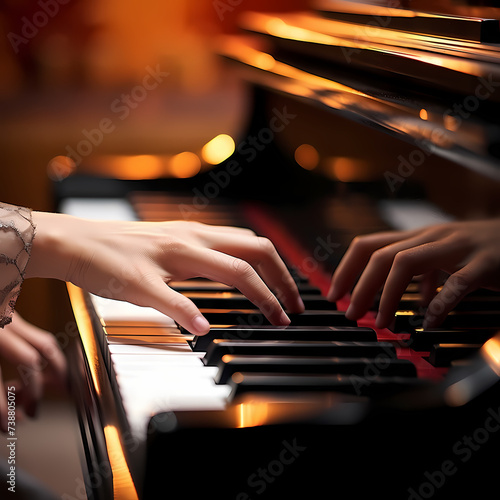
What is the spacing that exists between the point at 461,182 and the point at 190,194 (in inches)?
40.0

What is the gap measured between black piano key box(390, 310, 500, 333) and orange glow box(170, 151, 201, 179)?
102 cm

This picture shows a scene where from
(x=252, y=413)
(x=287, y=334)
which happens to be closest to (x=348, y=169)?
(x=287, y=334)

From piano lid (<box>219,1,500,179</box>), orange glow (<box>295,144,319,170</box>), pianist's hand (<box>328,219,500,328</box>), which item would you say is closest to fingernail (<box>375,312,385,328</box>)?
pianist's hand (<box>328,219,500,328</box>)

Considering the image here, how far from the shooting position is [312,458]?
769mm

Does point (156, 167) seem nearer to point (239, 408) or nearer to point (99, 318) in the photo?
point (99, 318)

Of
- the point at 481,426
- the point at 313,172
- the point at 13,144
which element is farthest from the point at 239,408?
the point at 13,144

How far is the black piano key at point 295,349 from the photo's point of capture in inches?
36.0

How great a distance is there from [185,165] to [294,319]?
3.45 feet

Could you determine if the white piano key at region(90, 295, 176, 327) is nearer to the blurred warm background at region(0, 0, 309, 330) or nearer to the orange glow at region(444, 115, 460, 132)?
the orange glow at region(444, 115, 460, 132)

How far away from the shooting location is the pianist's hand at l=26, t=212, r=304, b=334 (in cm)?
102

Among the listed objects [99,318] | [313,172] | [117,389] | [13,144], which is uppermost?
[13,144]

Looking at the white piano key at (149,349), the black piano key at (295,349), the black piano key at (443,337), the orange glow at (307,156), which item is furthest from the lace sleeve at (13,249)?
the orange glow at (307,156)

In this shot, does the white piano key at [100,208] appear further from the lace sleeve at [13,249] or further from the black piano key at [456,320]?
the black piano key at [456,320]

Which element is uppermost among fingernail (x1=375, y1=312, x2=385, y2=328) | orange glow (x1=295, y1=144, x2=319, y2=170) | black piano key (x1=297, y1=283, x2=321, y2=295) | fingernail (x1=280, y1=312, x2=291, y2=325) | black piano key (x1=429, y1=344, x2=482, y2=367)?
orange glow (x1=295, y1=144, x2=319, y2=170)
